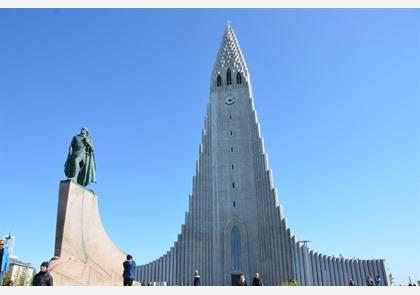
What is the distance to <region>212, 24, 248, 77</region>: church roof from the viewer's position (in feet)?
141

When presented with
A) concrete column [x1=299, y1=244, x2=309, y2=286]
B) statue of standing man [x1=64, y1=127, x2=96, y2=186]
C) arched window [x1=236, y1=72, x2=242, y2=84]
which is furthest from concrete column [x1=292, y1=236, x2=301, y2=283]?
statue of standing man [x1=64, y1=127, x2=96, y2=186]

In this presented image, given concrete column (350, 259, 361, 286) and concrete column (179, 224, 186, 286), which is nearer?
concrete column (350, 259, 361, 286)

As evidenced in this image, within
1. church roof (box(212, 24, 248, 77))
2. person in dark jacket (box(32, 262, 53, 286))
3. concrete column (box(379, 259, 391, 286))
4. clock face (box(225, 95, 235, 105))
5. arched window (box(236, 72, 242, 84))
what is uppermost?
church roof (box(212, 24, 248, 77))

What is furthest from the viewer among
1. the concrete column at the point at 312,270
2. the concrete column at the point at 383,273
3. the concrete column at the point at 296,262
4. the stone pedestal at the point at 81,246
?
the concrete column at the point at 383,273

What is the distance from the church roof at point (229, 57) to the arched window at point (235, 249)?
1880cm

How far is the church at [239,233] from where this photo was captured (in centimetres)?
3017

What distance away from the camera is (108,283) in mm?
10492

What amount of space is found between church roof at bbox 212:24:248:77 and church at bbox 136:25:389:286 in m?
7.09

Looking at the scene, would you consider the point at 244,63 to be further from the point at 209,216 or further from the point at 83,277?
the point at 83,277

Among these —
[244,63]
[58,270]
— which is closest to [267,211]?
[244,63]

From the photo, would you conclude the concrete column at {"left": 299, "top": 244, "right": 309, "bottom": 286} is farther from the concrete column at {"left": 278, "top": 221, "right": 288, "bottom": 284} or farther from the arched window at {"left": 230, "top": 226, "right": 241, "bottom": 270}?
the arched window at {"left": 230, "top": 226, "right": 241, "bottom": 270}

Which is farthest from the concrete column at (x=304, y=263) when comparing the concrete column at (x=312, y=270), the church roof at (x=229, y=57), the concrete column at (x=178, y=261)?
the church roof at (x=229, y=57)

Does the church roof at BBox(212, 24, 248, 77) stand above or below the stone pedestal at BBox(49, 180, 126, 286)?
above

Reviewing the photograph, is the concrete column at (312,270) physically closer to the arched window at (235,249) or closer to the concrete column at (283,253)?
the concrete column at (283,253)
